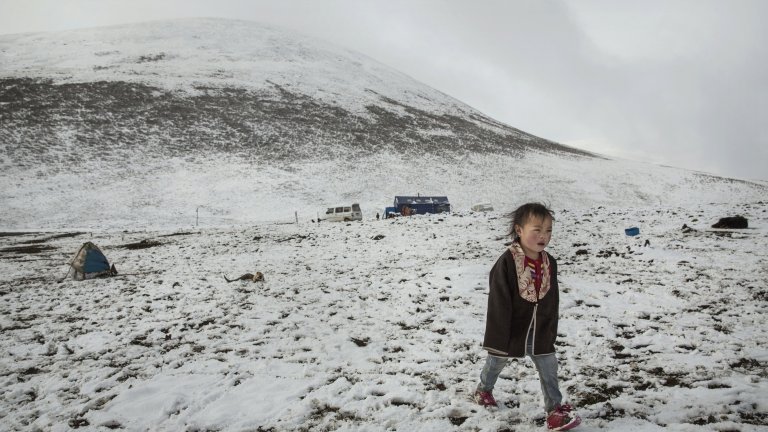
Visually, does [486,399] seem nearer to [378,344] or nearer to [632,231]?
[378,344]

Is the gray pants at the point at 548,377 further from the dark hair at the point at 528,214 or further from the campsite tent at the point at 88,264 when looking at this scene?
the campsite tent at the point at 88,264

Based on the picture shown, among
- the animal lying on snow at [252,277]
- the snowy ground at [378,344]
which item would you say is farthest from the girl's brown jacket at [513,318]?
the animal lying on snow at [252,277]

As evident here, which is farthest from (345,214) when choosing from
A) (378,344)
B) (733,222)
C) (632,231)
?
(378,344)

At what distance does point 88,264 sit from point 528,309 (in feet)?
42.7

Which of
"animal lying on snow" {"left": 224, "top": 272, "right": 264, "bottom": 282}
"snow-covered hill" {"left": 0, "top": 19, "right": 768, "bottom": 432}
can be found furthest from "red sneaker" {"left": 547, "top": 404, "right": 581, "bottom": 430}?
"animal lying on snow" {"left": 224, "top": 272, "right": 264, "bottom": 282}

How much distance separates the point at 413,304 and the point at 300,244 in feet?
32.4

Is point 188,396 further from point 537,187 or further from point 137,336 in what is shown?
point 537,187

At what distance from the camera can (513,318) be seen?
393cm

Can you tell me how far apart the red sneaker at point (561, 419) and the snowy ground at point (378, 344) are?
0.70 ft

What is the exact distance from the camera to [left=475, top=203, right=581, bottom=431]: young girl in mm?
3842

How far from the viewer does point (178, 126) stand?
51906mm

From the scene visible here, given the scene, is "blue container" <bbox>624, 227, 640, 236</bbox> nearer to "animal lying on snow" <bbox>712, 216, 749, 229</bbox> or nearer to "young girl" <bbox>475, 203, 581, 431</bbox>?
"animal lying on snow" <bbox>712, 216, 749, 229</bbox>

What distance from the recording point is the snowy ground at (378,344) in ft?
14.2

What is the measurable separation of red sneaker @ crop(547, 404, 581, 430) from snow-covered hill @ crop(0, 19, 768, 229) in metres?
32.2
